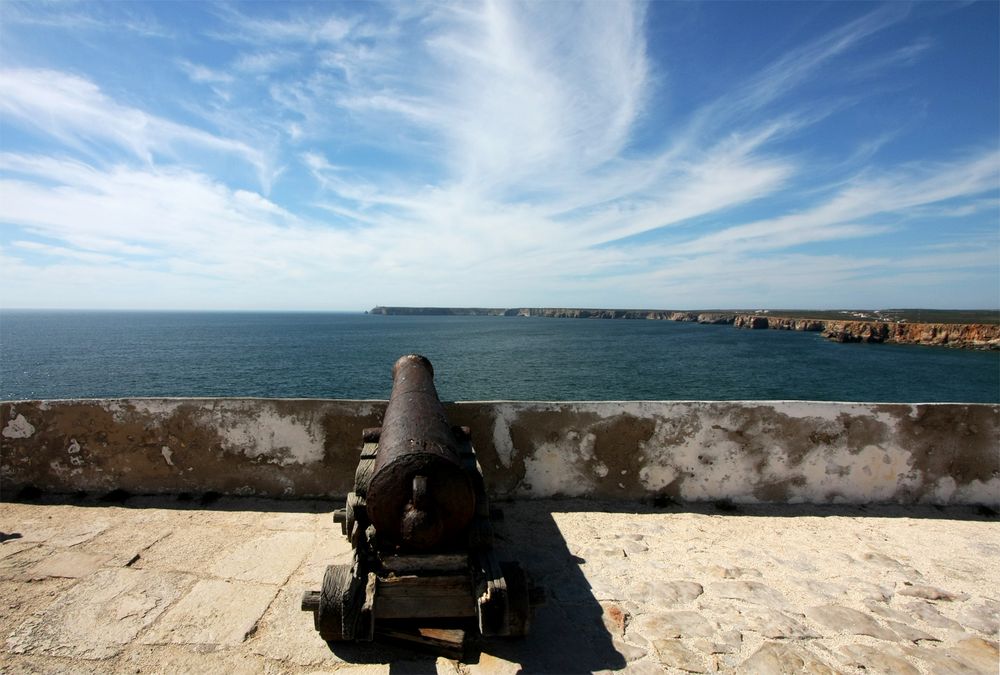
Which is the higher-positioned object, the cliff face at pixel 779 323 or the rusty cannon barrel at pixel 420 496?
the rusty cannon barrel at pixel 420 496

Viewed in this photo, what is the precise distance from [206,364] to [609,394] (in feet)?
112

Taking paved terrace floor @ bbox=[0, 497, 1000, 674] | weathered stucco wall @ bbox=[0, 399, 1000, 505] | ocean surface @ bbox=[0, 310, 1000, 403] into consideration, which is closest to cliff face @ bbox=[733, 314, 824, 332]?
ocean surface @ bbox=[0, 310, 1000, 403]

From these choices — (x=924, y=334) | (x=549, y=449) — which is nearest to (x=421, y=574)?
(x=549, y=449)

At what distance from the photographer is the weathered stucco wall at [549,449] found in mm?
4297

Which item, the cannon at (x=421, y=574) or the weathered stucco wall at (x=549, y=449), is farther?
the weathered stucco wall at (x=549, y=449)

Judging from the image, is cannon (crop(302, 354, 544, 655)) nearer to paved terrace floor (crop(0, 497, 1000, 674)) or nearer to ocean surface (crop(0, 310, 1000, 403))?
paved terrace floor (crop(0, 497, 1000, 674))

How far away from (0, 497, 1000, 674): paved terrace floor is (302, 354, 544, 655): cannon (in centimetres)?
17

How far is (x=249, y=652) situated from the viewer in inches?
95.8

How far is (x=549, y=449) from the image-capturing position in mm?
4402

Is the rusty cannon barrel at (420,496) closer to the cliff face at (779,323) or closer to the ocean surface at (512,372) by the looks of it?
the ocean surface at (512,372)

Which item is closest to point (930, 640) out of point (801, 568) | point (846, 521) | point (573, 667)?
point (801, 568)

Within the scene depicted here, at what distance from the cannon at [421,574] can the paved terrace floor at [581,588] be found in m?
0.17

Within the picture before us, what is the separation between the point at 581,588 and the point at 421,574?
3.65 ft

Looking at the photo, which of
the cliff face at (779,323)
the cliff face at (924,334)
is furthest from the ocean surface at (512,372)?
the cliff face at (779,323)
